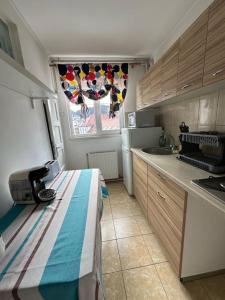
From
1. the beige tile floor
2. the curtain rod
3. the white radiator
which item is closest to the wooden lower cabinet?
the beige tile floor

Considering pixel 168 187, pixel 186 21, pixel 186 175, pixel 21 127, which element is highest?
pixel 186 21

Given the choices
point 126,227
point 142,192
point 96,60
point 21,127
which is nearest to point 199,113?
point 142,192

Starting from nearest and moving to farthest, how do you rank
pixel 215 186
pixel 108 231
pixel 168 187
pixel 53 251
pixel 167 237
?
pixel 53 251 → pixel 215 186 → pixel 168 187 → pixel 167 237 → pixel 108 231

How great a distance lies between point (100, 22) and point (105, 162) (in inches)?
88.0

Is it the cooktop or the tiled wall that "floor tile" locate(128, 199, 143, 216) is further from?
the cooktop

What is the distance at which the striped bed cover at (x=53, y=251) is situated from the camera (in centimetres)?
48

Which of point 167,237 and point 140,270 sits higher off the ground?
point 167,237

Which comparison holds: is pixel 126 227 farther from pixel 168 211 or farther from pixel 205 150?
pixel 205 150

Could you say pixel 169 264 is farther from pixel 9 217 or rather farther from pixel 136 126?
pixel 136 126

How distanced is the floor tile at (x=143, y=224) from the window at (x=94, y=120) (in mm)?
1754

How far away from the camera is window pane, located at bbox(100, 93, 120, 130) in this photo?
116 inches

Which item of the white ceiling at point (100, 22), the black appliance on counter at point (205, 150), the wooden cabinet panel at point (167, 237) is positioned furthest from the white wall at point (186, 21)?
the wooden cabinet panel at point (167, 237)

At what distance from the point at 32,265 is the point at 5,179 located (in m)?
0.68

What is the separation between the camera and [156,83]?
6.04 ft
